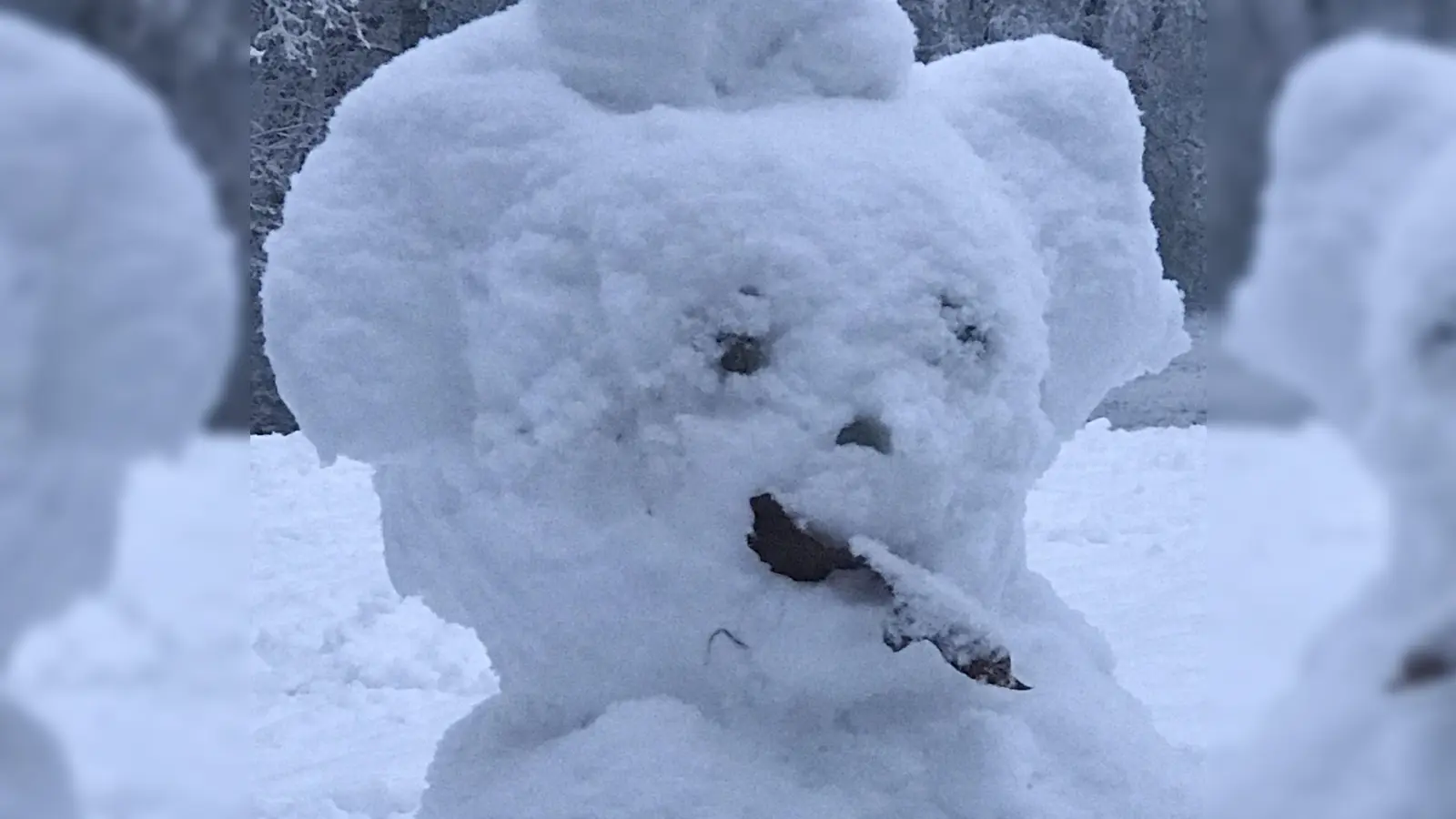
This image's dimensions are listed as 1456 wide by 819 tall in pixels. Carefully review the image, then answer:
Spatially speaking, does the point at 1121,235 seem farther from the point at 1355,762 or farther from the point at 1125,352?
the point at 1355,762

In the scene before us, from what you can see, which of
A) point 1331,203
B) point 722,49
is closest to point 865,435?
point 722,49

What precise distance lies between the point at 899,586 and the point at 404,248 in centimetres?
59

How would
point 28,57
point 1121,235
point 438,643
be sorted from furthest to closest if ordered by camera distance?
point 438,643 → point 1121,235 → point 28,57

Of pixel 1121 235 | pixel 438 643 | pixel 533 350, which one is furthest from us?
pixel 438 643

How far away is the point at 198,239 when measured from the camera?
1.92 ft

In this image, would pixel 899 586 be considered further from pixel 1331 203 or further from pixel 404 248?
pixel 1331 203

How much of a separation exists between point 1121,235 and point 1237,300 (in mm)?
1128

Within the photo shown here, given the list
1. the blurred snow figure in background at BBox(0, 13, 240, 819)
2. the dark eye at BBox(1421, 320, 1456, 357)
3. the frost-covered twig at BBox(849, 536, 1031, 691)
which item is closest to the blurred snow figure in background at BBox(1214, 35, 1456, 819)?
the dark eye at BBox(1421, 320, 1456, 357)

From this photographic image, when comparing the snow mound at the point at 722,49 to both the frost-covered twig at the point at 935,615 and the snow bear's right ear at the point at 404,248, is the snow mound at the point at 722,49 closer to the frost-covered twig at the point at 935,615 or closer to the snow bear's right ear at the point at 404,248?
the snow bear's right ear at the point at 404,248

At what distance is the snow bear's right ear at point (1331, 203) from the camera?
595 millimetres

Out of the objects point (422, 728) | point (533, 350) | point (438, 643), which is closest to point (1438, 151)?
point (533, 350)

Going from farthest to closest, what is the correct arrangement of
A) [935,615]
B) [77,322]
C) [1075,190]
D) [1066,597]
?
[1066,597] → [1075,190] → [935,615] → [77,322]

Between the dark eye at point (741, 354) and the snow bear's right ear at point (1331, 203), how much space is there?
31.5 inches

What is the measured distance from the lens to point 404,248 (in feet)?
4.93
